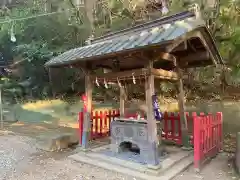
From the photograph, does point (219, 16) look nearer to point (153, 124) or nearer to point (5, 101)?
point (153, 124)

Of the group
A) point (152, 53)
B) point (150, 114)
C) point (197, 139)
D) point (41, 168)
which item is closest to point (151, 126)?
point (150, 114)

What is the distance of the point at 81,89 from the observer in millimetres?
12773

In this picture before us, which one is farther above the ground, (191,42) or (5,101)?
(191,42)

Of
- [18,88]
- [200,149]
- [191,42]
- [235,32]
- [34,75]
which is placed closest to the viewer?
[200,149]

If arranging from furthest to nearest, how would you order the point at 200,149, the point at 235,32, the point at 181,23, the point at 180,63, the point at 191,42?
the point at 235,32, the point at 180,63, the point at 191,42, the point at 200,149, the point at 181,23

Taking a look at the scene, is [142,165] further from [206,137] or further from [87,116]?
[87,116]

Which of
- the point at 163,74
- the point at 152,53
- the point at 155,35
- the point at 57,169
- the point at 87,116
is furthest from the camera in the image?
the point at 87,116

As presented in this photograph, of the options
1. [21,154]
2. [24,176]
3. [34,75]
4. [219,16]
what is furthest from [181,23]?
[34,75]

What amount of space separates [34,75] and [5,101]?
3.54 meters

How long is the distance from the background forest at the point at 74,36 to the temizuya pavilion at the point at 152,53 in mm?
1667

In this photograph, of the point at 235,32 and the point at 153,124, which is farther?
the point at 235,32

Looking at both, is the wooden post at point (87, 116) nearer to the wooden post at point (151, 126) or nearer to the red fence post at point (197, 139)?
the wooden post at point (151, 126)

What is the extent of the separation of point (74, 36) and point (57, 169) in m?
7.20

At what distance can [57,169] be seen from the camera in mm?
4930
